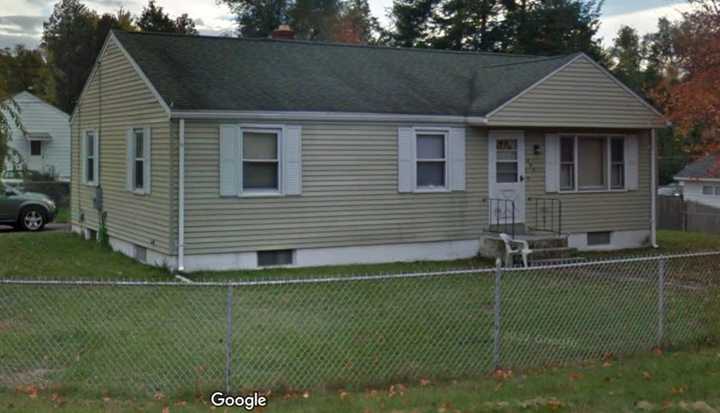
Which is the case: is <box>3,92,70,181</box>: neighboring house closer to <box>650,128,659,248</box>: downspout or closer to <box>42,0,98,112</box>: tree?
<box>42,0,98,112</box>: tree

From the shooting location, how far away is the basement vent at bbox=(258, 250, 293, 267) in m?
15.6

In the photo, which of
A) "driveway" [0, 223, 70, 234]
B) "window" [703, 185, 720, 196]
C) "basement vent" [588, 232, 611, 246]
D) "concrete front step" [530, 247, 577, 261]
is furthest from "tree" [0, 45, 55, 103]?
"window" [703, 185, 720, 196]

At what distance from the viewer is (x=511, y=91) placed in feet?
57.1

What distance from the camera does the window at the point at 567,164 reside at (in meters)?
18.7

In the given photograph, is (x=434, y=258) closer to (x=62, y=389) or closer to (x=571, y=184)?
(x=571, y=184)

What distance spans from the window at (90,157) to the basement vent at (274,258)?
606cm

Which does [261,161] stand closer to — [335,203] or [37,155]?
[335,203]

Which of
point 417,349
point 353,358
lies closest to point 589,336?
point 417,349

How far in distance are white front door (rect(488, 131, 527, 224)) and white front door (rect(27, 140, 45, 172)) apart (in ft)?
93.5

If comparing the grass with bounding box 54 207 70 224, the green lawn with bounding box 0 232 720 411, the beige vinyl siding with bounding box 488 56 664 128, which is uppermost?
the beige vinyl siding with bounding box 488 56 664 128

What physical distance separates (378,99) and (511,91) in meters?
2.89

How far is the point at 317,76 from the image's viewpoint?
57.2ft

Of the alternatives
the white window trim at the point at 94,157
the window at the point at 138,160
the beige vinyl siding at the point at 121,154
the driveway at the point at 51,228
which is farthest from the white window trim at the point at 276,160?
the driveway at the point at 51,228

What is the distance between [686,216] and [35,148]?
99.6ft
